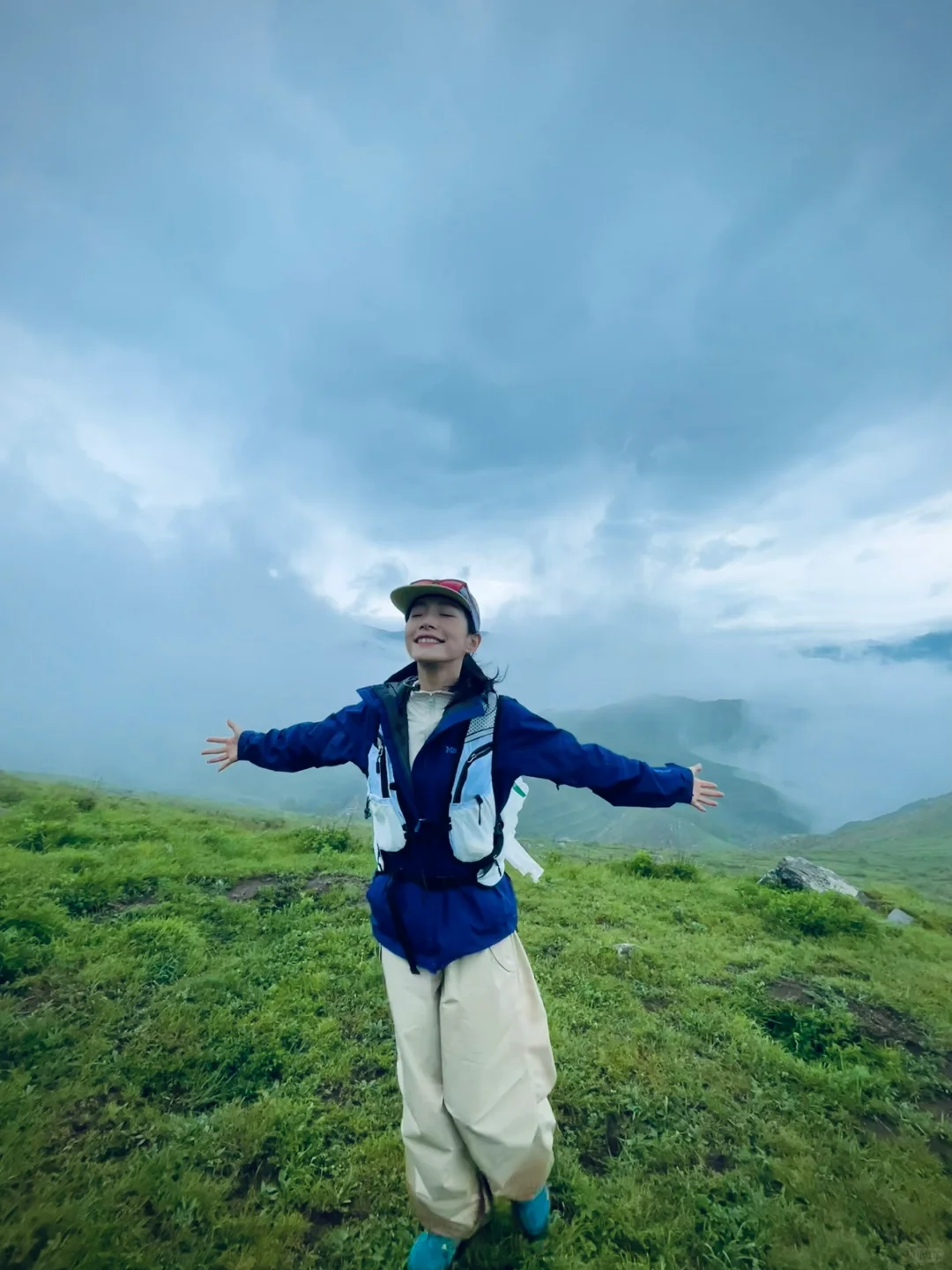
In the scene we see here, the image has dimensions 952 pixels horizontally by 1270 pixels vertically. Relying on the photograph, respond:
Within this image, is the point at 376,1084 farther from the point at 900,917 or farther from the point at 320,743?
the point at 900,917

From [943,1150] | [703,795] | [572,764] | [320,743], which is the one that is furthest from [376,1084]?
[943,1150]

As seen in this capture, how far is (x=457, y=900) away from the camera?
12.4 feet

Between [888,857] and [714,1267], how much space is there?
6595cm

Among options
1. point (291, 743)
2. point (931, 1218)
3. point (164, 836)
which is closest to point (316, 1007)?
point (291, 743)

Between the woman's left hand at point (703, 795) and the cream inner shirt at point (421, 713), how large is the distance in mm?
1909

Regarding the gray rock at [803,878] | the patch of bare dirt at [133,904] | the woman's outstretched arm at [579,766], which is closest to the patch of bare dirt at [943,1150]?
the woman's outstretched arm at [579,766]

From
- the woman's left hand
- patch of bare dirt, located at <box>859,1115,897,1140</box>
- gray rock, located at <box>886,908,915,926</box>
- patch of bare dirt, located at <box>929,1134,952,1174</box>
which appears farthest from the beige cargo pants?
gray rock, located at <box>886,908,915,926</box>

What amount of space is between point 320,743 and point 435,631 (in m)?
1.36

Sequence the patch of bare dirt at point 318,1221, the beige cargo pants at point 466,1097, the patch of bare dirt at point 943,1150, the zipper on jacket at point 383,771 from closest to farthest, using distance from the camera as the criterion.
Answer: the beige cargo pants at point 466,1097 < the patch of bare dirt at point 318,1221 < the zipper on jacket at point 383,771 < the patch of bare dirt at point 943,1150

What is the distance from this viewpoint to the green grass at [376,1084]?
12.7 ft

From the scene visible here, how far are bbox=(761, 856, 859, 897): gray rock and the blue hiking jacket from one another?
33.8 feet

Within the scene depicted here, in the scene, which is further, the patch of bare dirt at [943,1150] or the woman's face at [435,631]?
the patch of bare dirt at [943,1150]

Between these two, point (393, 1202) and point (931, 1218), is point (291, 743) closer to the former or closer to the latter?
point (393, 1202)

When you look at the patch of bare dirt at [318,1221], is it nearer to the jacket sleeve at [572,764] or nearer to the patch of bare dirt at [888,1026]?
the jacket sleeve at [572,764]
